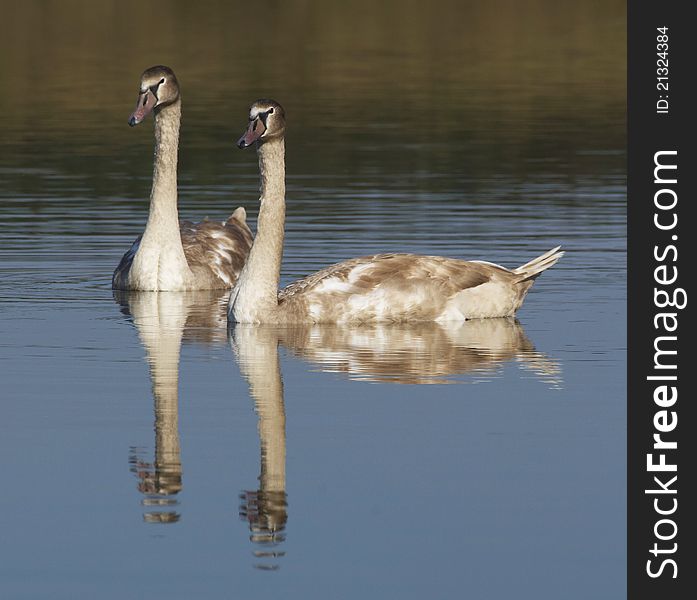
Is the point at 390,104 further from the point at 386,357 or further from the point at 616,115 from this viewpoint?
the point at 386,357

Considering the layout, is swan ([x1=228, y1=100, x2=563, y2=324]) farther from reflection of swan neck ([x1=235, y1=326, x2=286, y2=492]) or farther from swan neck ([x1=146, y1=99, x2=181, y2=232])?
swan neck ([x1=146, y1=99, x2=181, y2=232])

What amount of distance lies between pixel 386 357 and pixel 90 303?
15.1ft

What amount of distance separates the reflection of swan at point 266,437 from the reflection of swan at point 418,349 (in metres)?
0.31

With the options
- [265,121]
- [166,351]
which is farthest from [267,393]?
[265,121]

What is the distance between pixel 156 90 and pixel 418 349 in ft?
22.2

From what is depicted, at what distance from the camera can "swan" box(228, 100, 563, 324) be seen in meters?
18.8

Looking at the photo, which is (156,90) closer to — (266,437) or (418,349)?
(418,349)

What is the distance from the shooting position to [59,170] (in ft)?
112

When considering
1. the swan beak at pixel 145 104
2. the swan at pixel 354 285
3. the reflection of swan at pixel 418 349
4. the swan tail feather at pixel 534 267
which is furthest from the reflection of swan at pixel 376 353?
the swan beak at pixel 145 104

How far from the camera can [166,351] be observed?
1734 centimetres

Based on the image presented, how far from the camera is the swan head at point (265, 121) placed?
19.0m

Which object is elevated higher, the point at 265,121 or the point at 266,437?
the point at 265,121

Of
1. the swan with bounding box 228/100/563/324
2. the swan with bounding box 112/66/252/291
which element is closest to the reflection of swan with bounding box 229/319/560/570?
the swan with bounding box 228/100/563/324
